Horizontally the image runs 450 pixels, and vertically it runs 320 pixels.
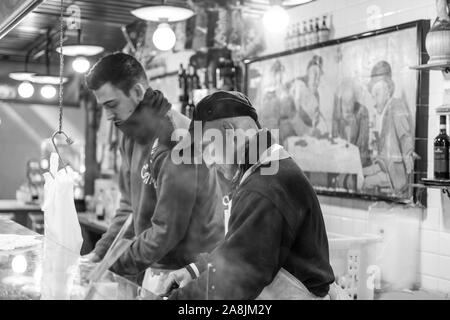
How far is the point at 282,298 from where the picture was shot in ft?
5.12

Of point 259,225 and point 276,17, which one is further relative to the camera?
point 276,17

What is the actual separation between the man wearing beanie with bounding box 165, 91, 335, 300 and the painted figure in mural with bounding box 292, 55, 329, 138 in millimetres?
2379

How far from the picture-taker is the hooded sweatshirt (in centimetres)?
208

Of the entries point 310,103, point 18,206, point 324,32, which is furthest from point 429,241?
point 18,206

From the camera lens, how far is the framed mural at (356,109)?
3318 mm

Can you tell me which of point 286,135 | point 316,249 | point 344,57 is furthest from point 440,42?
point 316,249

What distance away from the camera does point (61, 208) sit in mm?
2193

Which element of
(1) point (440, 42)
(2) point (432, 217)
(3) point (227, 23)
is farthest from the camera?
(3) point (227, 23)

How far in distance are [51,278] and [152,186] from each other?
0.70 m

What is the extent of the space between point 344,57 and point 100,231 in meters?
1.93

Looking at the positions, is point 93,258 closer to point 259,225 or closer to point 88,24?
point 259,225

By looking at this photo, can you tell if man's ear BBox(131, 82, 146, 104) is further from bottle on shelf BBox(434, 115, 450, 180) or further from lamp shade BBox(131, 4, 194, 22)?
bottle on shelf BBox(434, 115, 450, 180)
